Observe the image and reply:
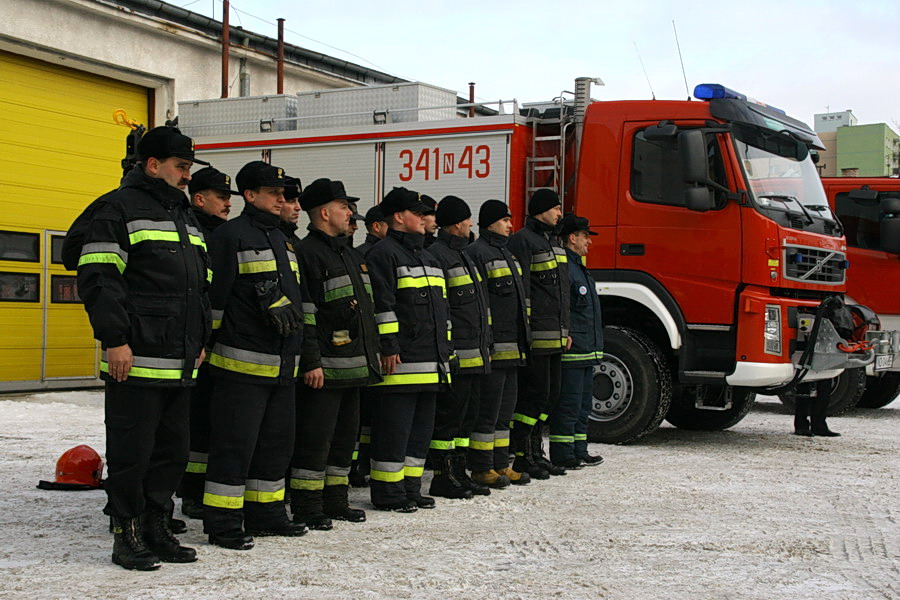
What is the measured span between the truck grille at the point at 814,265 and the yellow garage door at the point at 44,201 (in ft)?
29.4

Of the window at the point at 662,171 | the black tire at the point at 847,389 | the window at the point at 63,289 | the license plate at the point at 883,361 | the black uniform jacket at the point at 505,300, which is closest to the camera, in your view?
the black uniform jacket at the point at 505,300

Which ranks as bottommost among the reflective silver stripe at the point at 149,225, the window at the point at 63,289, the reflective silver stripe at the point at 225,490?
the reflective silver stripe at the point at 225,490

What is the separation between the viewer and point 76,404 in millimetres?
12219

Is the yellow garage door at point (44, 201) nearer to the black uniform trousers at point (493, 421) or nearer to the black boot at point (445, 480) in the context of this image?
the black uniform trousers at point (493, 421)

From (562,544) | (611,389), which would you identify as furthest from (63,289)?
(562,544)

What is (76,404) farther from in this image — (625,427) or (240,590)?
(240,590)

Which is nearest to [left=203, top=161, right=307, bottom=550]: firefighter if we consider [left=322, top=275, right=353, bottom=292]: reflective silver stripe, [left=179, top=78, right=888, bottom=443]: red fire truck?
[left=322, top=275, right=353, bottom=292]: reflective silver stripe

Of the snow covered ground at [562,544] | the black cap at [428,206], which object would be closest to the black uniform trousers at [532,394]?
the snow covered ground at [562,544]

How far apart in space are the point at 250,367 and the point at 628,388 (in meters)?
4.81

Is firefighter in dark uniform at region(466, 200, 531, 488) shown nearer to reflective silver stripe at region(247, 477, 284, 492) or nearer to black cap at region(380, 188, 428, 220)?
black cap at region(380, 188, 428, 220)

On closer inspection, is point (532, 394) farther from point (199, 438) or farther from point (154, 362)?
point (154, 362)

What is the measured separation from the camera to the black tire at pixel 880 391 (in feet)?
42.6

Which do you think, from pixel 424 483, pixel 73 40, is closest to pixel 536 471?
pixel 424 483

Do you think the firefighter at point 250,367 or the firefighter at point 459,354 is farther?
the firefighter at point 459,354
